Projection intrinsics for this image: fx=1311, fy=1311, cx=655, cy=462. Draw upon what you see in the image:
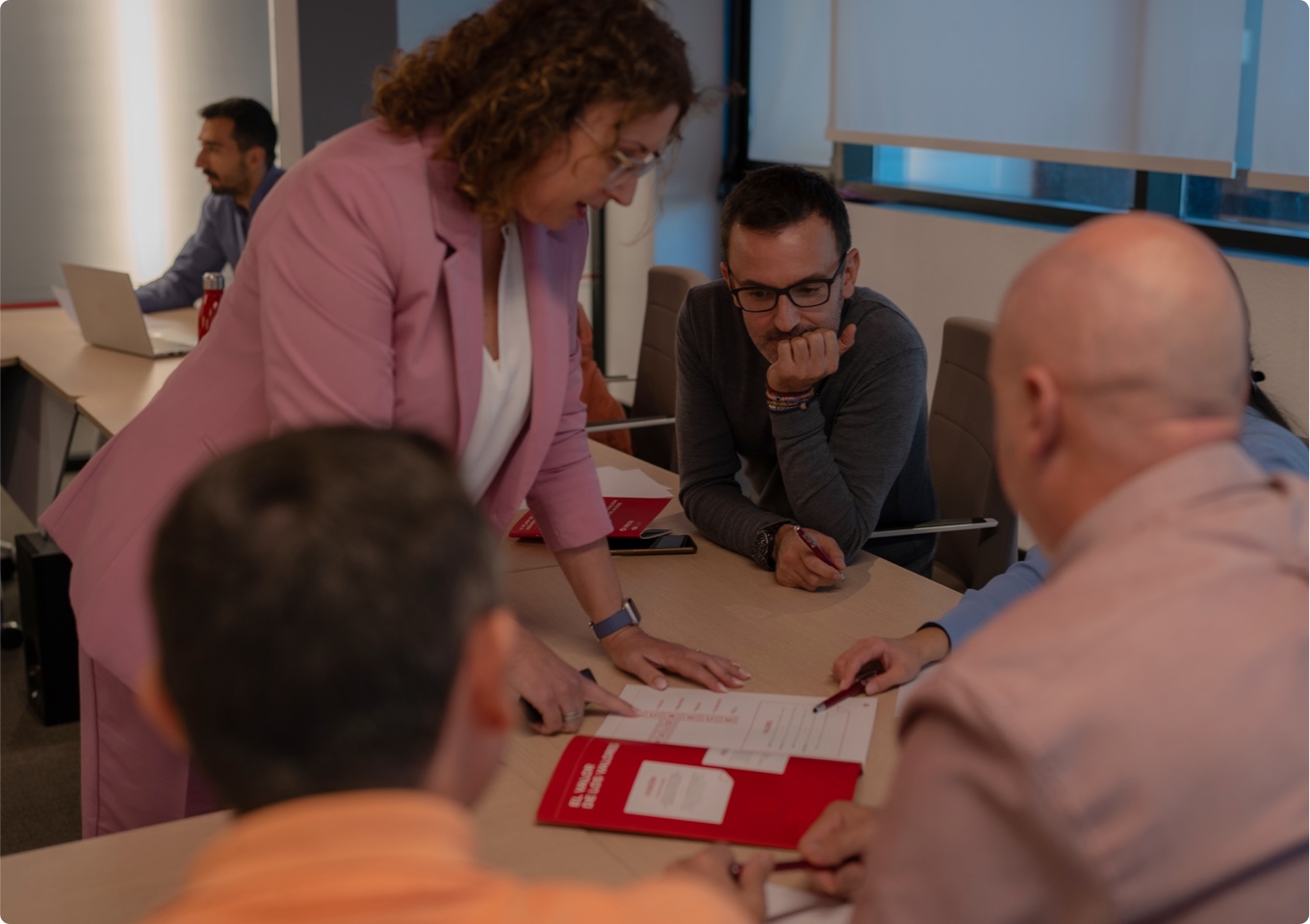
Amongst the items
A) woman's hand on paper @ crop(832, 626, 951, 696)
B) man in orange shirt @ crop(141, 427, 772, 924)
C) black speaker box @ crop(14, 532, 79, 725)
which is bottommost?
black speaker box @ crop(14, 532, 79, 725)

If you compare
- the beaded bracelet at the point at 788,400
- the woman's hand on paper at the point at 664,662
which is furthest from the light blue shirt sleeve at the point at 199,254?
the woman's hand on paper at the point at 664,662

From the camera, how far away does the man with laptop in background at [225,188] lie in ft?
15.0

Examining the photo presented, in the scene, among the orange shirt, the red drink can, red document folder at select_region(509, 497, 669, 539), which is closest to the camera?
the orange shirt

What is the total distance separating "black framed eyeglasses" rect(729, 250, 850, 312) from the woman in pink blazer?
564 millimetres

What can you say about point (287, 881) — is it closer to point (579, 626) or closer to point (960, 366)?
point (579, 626)

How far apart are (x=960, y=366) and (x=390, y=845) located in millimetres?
2119

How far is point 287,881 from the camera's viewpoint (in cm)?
66

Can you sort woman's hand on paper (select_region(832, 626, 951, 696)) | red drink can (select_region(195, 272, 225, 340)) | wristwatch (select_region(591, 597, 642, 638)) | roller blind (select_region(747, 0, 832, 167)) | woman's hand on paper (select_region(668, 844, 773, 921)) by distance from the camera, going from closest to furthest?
woman's hand on paper (select_region(668, 844, 773, 921)), woman's hand on paper (select_region(832, 626, 951, 696)), wristwatch (select_region(591, 597, 642, 638)), red drink can (select_region(195, 272, 225, 340)), roller blind (select_region(747, 0, 832, 167))

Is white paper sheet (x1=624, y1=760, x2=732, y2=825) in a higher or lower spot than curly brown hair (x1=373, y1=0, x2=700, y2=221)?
lower

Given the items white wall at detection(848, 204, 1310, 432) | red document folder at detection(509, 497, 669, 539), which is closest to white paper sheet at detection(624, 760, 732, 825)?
red document folder at detection(509, 497, 669, 539)

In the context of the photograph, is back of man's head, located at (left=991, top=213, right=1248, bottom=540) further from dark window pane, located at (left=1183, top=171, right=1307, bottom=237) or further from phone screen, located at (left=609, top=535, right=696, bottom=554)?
dark window pane, located at (left=1183, top=171, right=1307, bottom=237)

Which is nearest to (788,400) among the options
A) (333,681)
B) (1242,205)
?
(333,681)

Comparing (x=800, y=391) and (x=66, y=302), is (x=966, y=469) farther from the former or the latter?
(x=66, y=302)

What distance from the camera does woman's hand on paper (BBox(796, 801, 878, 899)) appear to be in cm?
121
